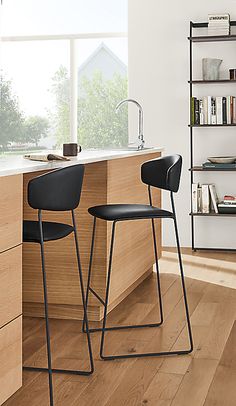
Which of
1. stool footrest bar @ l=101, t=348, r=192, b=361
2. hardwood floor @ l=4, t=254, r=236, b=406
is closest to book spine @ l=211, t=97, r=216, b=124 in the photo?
hardwood floor @ l=4, t=254, r=236, b=406

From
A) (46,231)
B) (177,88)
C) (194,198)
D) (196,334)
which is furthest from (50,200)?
(177,88)

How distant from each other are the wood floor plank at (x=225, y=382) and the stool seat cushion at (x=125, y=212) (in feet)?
2.33

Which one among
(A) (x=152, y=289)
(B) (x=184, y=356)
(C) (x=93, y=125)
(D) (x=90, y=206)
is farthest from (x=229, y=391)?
(C) (x=93, y=125)

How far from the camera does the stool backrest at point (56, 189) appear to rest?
283cm

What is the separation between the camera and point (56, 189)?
2.91 meters

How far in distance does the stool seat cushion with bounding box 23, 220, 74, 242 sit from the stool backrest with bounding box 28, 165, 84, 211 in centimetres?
12

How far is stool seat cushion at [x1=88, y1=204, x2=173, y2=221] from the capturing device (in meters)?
3.44

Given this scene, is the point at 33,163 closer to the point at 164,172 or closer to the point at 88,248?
the point at 164,172

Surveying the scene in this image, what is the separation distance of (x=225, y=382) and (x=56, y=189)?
108 cm

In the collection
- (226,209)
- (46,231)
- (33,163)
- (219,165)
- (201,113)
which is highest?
(201,113)

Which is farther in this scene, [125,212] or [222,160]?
[222,160]

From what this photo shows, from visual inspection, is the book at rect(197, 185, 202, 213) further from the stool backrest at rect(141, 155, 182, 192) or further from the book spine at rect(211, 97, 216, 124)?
Result: the stool backrest at rect(141, 155, 182, 192)

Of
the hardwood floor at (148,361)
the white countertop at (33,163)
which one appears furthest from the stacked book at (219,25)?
the hardwood floor at (148,361)

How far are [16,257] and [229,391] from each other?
1.03 metres
